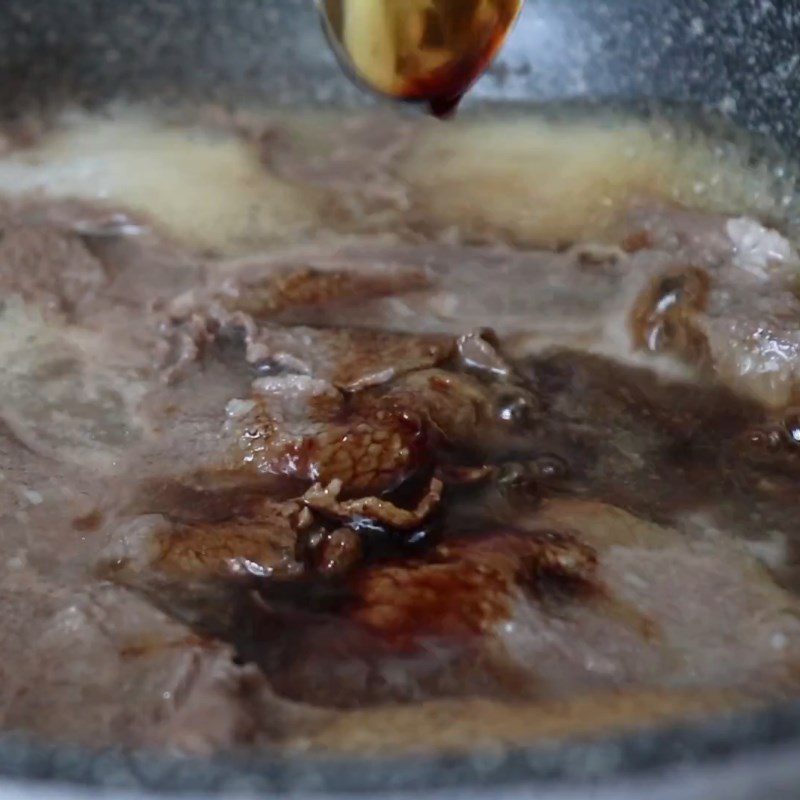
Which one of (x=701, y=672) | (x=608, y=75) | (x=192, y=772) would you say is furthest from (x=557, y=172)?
(x=192, y=772)

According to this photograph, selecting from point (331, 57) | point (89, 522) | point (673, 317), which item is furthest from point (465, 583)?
point (331, 57)

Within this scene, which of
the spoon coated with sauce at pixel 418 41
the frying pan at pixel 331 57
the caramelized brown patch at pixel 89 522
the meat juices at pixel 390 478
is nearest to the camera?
the meat juices at pixel 390 478

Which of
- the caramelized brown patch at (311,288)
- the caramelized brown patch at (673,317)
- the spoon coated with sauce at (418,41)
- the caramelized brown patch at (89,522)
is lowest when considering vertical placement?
the caramelized brown patch at (89,522)

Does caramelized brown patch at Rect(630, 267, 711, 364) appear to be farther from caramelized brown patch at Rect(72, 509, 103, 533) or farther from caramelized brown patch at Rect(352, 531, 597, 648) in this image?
caramelized brown patch at Rect(72, 509, 103, 533)

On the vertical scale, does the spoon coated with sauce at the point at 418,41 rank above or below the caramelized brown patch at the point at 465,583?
above

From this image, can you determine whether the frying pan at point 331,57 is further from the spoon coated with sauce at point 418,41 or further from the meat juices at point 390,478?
the spoon coated with sauce at point 418,41

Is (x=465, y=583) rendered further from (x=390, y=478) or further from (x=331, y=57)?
(x=331, y=57)

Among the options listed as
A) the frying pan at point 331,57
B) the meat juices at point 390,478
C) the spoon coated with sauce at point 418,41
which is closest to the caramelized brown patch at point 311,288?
the meat juices at point 390,478

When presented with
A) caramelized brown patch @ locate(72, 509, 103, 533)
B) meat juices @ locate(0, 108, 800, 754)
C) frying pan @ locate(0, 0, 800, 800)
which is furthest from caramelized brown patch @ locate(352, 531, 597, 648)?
frying pan @ locate(0, 0, 800, 800)
